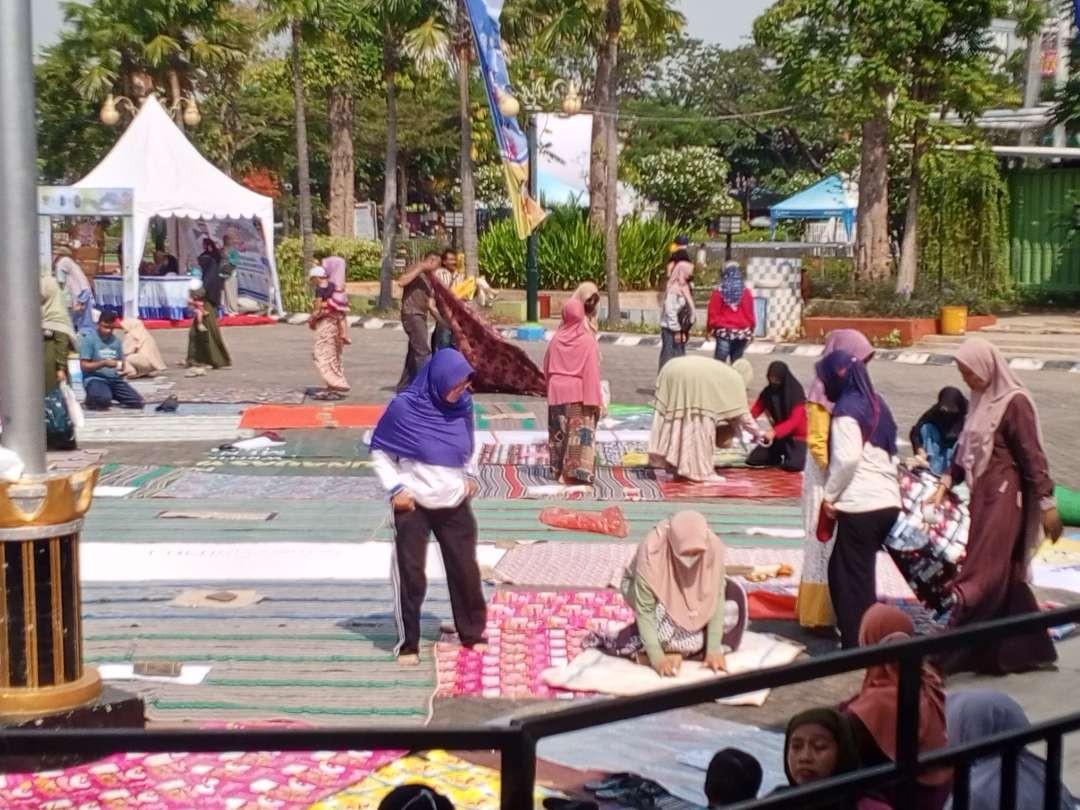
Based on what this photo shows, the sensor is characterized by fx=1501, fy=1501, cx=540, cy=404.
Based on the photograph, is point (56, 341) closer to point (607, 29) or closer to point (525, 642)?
point (525, 642)

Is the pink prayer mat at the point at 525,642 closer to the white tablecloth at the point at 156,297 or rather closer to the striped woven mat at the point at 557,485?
the striped woven mat at the point at 557,485

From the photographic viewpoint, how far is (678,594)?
661 cm

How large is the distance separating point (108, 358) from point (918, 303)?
12837 mm

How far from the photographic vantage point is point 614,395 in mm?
16734

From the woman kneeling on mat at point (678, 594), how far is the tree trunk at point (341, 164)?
33.2 metres

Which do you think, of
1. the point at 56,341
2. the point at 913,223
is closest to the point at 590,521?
the point at 56,341

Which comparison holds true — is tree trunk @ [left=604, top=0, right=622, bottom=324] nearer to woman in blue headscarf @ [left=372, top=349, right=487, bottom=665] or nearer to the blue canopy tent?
the blue canopy tent

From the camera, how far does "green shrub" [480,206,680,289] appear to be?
30.0 meters

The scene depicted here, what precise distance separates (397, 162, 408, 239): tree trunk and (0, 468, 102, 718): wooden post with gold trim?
44799 mm

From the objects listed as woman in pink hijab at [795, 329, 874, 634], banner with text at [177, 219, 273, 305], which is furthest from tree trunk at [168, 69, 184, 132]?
woman in pink hijab at [795, 329, 874, 634]

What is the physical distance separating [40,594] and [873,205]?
21755mm

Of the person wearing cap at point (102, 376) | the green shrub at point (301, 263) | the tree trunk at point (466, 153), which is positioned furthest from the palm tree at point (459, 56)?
the person wearing cap at point (102, 376)

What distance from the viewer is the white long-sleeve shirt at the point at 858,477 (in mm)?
6953

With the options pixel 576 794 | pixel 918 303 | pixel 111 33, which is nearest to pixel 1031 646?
pixel 576 794
